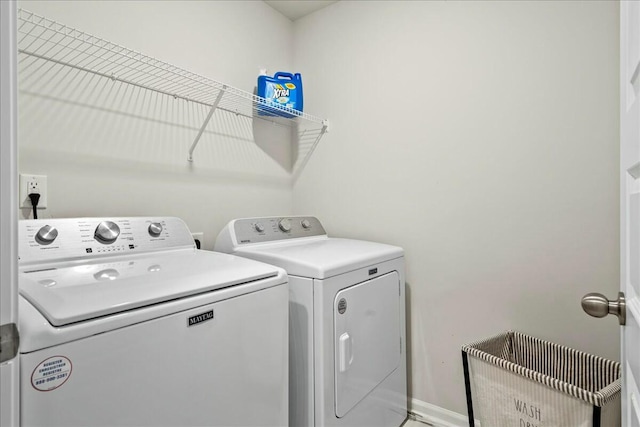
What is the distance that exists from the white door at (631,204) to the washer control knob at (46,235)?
1.65m

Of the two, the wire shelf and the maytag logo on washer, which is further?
the maytag logo on washer

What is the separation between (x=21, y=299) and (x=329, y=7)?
7.62 feet

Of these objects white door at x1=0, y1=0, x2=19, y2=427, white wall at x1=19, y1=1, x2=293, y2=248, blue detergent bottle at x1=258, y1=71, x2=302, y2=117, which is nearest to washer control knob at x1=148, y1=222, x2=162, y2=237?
white wall at x1=19, y1=1, x2=293, y2=248

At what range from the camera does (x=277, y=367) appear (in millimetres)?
1278

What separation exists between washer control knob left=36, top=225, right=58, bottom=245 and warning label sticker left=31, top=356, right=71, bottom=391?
2.12 feet

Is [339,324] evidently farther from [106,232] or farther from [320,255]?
[106,232]

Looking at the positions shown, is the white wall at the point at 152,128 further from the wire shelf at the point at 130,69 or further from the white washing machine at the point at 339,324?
the white washing machine at the point at 339,324

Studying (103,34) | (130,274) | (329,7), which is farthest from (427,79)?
(130,274)

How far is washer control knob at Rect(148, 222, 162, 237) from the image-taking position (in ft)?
4.99

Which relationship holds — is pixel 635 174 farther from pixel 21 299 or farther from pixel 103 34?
pixel 103 34

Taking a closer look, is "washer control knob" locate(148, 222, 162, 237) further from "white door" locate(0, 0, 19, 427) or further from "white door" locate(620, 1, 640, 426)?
"white door" locate(620, 1, 640, 426)

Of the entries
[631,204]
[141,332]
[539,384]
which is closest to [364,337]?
[539,384]

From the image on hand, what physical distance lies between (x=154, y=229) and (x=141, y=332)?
725mm

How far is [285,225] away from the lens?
206 centimetres
